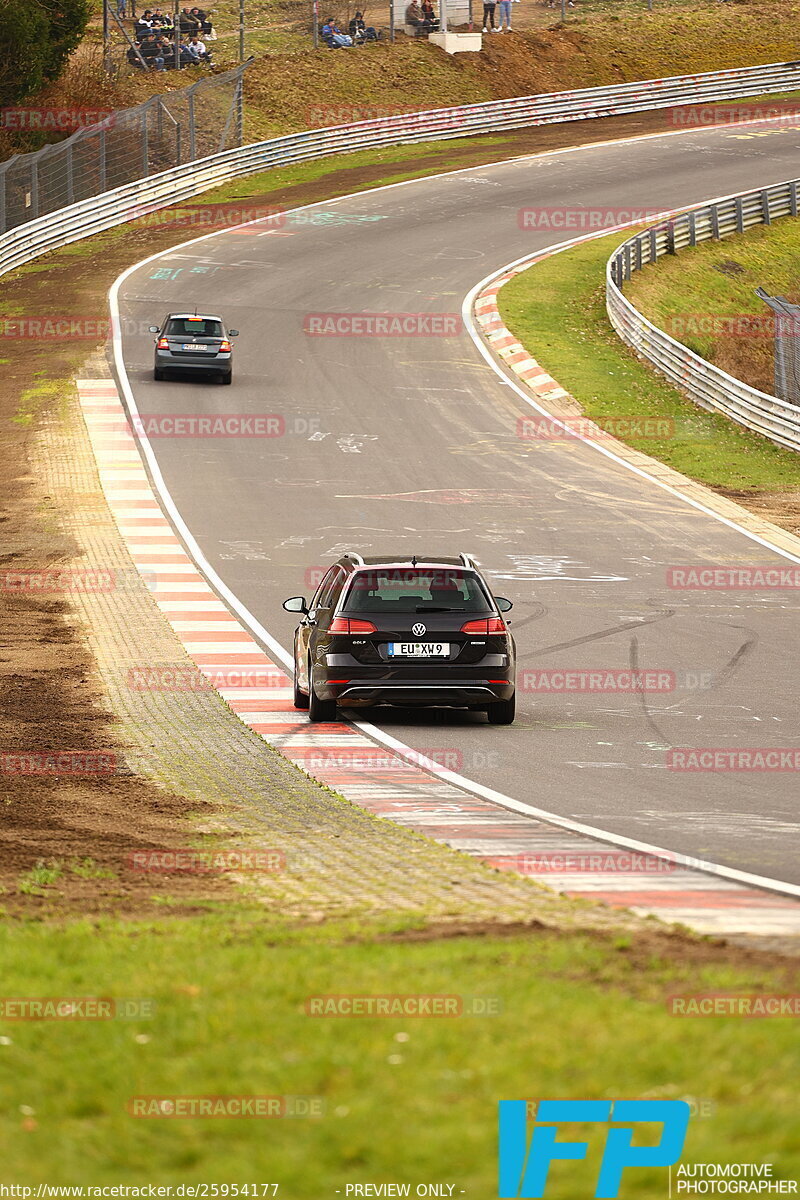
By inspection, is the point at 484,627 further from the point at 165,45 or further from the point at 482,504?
the point at 165,45

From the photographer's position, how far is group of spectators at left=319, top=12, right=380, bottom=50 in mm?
69875

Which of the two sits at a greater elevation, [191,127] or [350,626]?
[191,127]

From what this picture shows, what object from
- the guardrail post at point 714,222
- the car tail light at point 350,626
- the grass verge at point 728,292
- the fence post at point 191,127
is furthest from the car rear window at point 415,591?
the fence post at point 191,127

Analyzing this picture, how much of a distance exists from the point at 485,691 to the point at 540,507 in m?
13.8

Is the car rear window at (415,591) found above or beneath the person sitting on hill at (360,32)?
beneath

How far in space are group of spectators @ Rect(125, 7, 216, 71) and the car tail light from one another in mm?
54035

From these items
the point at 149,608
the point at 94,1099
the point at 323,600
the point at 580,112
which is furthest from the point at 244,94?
the point at 94,1099

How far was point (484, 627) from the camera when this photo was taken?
15.0 metres

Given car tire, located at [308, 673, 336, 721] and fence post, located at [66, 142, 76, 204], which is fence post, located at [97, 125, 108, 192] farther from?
car tire, located at [308, 673, 336, 721]

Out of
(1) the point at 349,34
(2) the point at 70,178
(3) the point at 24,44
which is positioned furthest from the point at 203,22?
(2) the point at 70,178

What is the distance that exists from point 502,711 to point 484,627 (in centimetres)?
84

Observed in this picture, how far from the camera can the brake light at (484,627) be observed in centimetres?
1491

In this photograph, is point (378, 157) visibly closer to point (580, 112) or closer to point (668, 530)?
point (580, 112)

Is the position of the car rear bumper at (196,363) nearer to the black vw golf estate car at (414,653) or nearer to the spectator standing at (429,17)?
the black vw golf estate car at (414,653)
